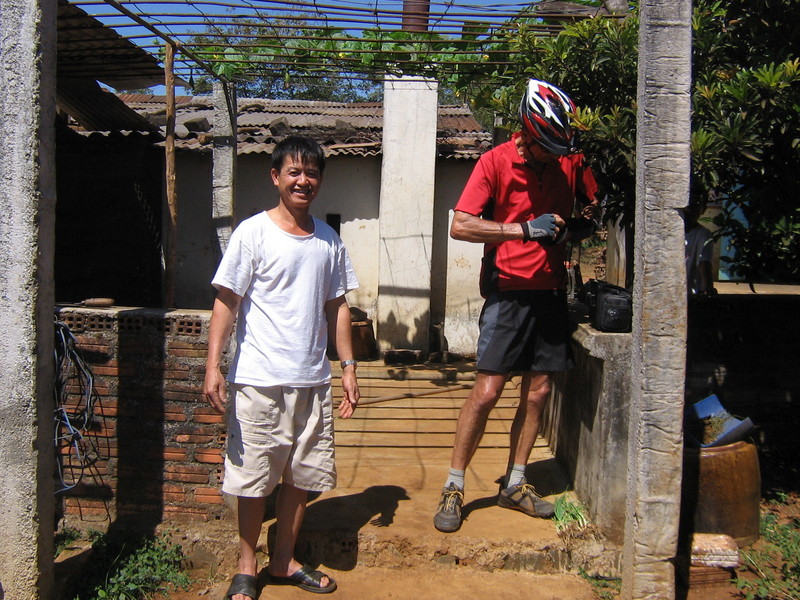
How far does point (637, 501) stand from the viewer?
3.47m

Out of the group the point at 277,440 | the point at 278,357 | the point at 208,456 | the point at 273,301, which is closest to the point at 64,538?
the point at 208,456

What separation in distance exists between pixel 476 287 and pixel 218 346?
633 centimetres

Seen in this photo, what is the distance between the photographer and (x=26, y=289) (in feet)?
10.7

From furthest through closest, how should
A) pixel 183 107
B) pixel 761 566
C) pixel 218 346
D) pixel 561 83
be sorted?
pixel 183 107 < pixel 561 83 < pixel 761 566 < pixel 218 346

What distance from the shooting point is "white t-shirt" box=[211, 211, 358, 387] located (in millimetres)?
3432

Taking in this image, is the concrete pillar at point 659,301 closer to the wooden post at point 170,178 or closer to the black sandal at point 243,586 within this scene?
the black sandal at point 243,586

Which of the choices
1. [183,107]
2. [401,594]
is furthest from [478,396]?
[183,107]

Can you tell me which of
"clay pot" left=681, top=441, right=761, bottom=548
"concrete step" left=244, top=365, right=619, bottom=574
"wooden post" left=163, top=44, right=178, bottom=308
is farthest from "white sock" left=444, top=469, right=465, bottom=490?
"wooden post" left=163, top=44, right=178, bottom=308

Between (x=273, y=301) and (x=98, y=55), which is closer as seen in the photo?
(x=273, y=301)

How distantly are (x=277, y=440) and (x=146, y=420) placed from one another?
109 cm

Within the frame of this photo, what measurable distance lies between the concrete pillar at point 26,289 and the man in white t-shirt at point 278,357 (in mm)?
761

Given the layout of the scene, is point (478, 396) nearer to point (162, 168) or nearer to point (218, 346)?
point (218, 346)

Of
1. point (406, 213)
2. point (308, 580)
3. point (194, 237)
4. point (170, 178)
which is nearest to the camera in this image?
point (308, 580)

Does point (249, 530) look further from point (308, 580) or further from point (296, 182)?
point (296, 182)
